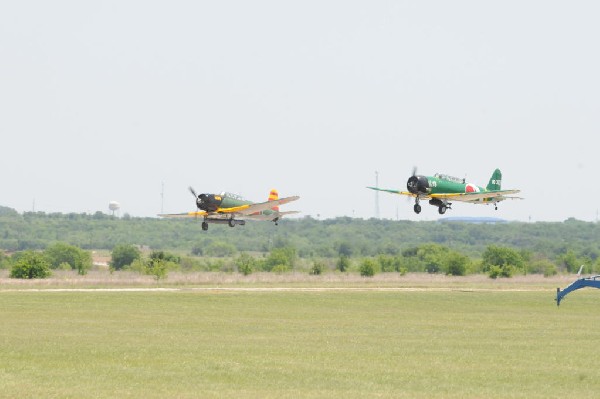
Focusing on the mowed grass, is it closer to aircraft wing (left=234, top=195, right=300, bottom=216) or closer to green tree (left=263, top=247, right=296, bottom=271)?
aircraft wing (left=234, top=195, right=300, bottom=216)

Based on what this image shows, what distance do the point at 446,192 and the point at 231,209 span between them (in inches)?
920

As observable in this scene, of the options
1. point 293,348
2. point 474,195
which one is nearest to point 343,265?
point 474,195

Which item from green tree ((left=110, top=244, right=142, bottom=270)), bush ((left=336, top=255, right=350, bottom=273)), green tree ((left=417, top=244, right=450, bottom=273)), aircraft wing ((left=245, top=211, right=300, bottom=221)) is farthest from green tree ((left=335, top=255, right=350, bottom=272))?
aircraft wing ((left=245, top=211, right=300, bottom=221))

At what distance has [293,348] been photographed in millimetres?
50438

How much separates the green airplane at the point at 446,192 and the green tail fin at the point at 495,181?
4.11 metres

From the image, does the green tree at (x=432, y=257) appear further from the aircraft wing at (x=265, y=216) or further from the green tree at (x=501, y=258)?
the aircraft wing at (x=265, y=216)

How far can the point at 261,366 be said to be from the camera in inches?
1715

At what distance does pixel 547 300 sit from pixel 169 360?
4905cm

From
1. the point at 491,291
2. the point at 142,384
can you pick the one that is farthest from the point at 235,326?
the point at 491,291

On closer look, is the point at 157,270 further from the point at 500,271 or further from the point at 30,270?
the point at 500,271

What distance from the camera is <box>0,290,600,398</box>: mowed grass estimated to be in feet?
124

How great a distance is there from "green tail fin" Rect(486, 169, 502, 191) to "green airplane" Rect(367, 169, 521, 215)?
4115mm

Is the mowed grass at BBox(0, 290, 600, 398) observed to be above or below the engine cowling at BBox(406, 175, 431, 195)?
below

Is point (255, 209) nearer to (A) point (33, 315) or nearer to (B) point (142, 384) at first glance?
(A) point (33, 315)
